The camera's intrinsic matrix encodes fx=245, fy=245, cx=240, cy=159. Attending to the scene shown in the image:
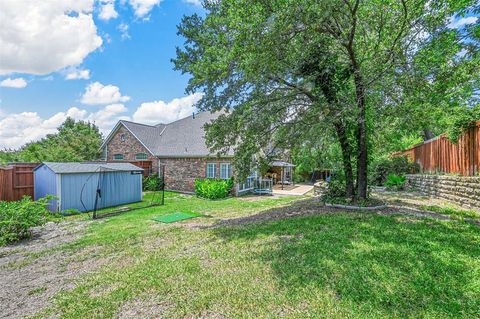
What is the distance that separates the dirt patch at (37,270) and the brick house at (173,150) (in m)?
9.87

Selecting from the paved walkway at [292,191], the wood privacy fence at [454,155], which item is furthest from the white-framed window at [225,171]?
the wood privacy fence at [454,155]

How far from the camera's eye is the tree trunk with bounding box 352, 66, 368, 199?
687cm

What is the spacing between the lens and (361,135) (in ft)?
24.4

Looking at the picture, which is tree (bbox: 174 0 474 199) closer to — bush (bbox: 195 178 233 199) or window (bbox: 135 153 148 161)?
bush (bbox: 195 178 233 199)

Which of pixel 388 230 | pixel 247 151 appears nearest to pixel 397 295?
pixel 388 230

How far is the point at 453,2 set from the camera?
5.89 meters

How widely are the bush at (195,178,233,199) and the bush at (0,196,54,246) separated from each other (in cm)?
857

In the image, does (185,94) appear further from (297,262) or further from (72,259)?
(297,262)

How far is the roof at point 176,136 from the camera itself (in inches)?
709

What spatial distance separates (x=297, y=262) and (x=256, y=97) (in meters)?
5.02

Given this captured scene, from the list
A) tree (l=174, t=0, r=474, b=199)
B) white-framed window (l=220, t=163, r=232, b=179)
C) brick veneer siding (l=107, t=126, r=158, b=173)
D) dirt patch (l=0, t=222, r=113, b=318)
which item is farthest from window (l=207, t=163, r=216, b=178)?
dirt patch (l=0, t=222, r=113, b=318)

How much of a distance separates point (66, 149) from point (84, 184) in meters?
16.5

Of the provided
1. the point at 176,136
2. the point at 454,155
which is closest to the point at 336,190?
the point at 454,155

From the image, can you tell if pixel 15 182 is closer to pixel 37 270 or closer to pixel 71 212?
pixel 71 212
